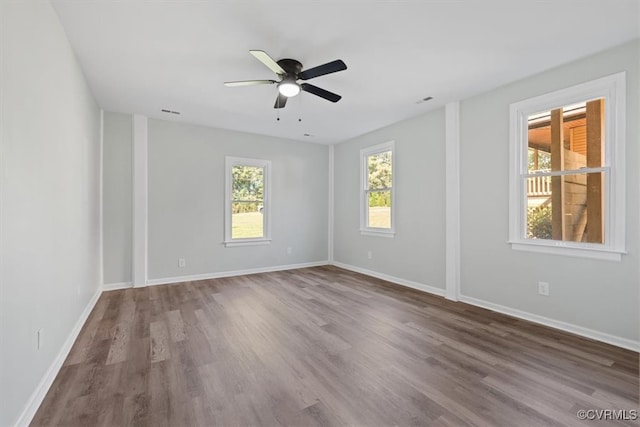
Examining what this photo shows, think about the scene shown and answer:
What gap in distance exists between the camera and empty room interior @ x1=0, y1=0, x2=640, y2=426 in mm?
1737

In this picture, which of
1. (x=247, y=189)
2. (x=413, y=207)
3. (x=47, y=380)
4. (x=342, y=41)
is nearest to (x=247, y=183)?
(x=247, y=189)

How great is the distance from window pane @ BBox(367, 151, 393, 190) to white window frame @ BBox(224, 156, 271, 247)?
2.00 meters

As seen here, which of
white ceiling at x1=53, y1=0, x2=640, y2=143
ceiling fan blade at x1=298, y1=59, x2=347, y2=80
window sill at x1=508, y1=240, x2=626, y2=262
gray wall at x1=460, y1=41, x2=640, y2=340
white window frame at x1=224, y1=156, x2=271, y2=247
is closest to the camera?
white ceiling at x1=53, y1=0, x2=640, y2=143

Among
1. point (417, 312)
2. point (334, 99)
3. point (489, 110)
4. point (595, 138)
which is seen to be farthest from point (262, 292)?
point (595, 138)

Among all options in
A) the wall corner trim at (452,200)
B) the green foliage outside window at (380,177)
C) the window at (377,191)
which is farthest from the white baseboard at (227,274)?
the wall corner trim at (452,200)

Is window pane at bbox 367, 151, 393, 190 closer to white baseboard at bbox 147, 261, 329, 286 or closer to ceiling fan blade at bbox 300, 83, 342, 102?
white baseboard at bbox 147, 261, 329, 286

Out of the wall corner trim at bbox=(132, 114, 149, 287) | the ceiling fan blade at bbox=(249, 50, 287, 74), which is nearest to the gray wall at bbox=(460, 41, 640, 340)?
the ceiling fan blade at bbox=(249, 50, 287, 74)

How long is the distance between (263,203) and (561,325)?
4.69 meters

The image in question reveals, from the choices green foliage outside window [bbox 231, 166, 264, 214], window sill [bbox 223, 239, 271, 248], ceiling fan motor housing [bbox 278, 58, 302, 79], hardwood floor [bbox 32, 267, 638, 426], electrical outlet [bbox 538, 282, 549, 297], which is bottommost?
hardwood floor [bbox 32, 267, 638, 426]

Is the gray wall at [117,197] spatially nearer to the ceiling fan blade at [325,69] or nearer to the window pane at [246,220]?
the window pane at [246,220]

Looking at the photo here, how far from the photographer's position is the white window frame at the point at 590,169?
2518 mm

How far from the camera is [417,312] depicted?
3371mm

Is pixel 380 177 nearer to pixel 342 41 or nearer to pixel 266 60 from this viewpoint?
pixel 342 41

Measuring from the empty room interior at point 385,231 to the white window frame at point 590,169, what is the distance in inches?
0.7
